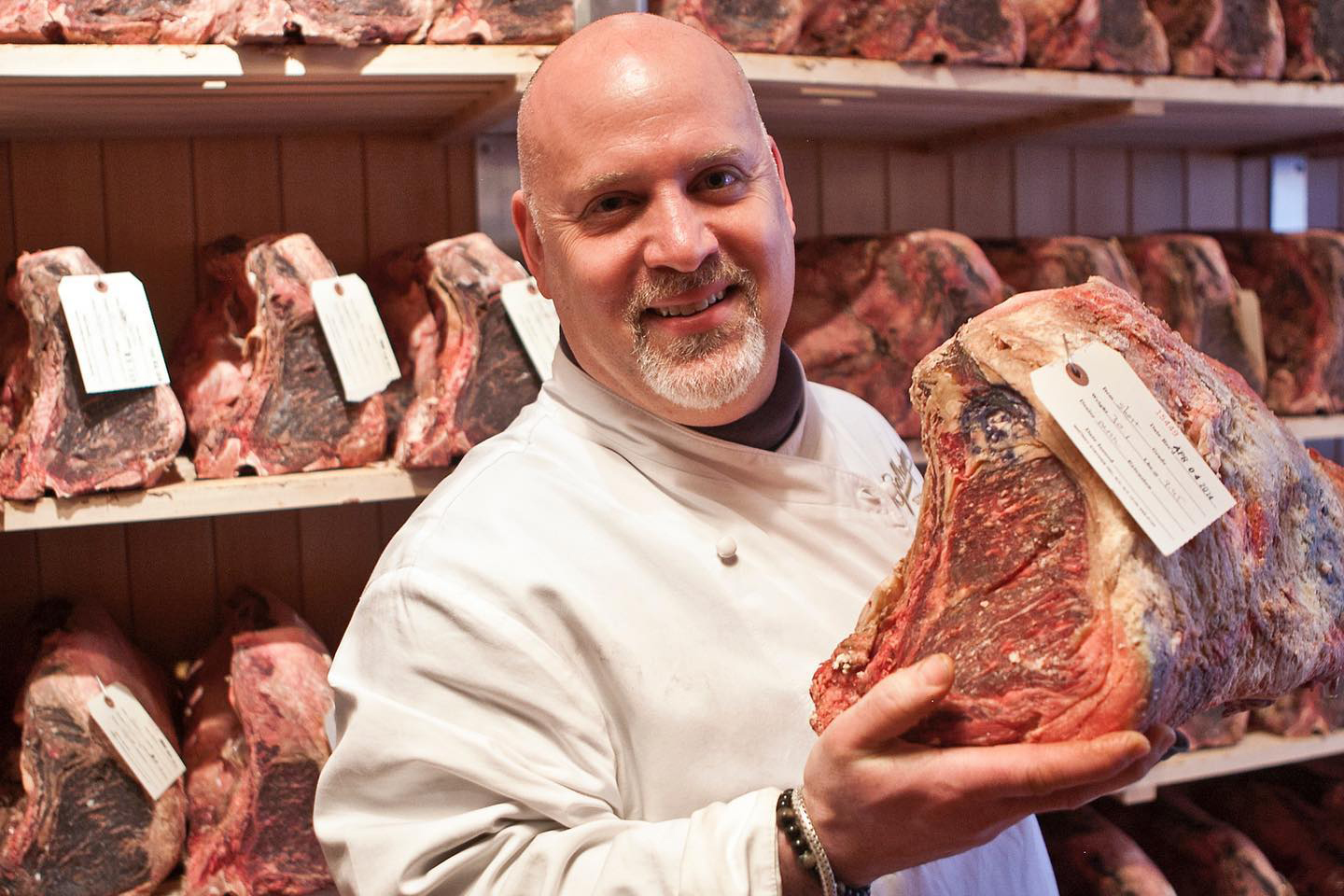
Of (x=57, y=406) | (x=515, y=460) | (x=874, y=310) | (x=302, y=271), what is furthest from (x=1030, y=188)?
(x=57, y=406)

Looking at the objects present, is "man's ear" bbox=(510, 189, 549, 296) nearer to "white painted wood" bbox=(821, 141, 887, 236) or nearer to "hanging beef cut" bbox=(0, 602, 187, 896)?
"hanging beef cut" bbox=(0, 602, 187, 896)

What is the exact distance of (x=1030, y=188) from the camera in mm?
2857

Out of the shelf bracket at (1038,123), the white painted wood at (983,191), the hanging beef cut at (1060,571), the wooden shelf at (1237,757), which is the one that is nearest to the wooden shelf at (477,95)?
the shelf bracket at (1038,123)

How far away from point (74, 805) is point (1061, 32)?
200 centimetres

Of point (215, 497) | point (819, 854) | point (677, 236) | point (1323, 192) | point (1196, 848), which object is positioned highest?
point (1323, 192)

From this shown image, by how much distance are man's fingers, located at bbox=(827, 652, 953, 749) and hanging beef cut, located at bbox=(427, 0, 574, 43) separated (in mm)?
1277

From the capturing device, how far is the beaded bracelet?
3.33 feet

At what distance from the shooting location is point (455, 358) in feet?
6.59

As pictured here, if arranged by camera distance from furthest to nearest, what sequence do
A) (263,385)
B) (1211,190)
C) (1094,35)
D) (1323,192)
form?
(1323,192) → (1211,190) → (1094,35) → (263,385)

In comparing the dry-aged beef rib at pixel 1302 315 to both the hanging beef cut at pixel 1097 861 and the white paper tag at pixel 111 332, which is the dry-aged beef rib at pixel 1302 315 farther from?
the white paper tag at pixel 111 332

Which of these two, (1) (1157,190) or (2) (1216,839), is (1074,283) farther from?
(2) (1216,839)

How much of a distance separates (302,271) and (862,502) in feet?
3.31

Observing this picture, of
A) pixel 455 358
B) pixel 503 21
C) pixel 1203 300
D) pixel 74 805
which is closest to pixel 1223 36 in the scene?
pixel 1203 300

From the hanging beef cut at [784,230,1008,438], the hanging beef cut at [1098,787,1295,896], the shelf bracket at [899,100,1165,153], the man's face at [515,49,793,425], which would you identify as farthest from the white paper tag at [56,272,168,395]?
the hanging beef cut at [1098,787,1295,896]
